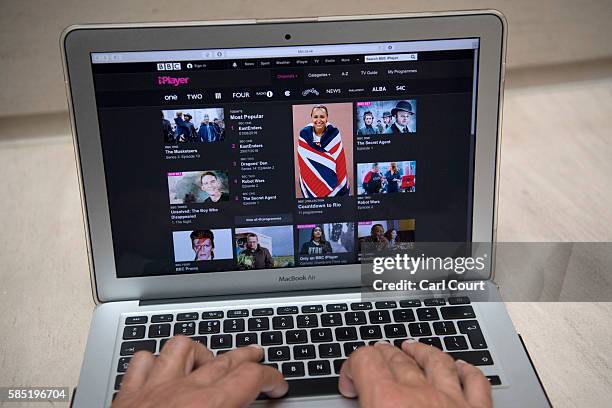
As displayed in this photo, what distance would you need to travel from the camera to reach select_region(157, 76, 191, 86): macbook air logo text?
0.78 meters

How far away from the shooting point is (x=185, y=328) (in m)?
0.80

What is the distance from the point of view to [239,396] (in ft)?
2.11

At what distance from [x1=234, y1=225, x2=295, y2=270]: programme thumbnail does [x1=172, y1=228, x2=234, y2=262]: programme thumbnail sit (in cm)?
1

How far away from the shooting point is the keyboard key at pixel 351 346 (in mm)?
763

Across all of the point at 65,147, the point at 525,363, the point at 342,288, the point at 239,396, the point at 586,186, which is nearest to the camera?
the point at 239,396

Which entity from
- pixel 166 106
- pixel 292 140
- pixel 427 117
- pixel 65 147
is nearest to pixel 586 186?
pixel 427 117

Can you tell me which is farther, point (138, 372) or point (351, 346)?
point (351, 346)

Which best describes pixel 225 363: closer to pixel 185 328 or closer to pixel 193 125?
pixel 185 328

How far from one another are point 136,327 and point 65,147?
0.55 meters

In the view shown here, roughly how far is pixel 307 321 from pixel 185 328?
0.42 ft

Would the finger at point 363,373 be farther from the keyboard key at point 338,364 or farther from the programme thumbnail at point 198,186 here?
the programme thumbnail at point 198,186

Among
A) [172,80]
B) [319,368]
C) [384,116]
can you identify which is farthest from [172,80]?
[319,368]

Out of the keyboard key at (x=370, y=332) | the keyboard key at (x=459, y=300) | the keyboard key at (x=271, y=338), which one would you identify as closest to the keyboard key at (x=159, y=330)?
the keyboard key at (x=271, y=338)

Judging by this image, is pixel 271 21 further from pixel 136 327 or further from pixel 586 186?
pixel 586 186
